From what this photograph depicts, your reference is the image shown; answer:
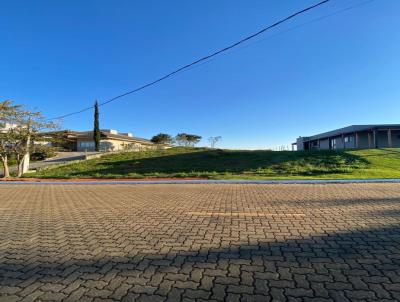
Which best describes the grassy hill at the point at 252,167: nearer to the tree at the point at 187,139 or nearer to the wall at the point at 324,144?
the wall at the point at 324,144

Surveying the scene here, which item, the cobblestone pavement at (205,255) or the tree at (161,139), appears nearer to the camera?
the cobblestone pavement at (205,255)

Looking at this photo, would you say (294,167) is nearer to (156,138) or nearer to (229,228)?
(229,228)

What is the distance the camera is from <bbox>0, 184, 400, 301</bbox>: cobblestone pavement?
3227 millimetres

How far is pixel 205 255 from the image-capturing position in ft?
14.2

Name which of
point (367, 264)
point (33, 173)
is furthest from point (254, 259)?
point (33, 173)

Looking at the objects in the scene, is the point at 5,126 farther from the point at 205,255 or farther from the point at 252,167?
the point at 205,255

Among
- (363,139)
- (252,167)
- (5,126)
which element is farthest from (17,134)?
(363,139)

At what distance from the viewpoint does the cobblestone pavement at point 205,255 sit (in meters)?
3.23

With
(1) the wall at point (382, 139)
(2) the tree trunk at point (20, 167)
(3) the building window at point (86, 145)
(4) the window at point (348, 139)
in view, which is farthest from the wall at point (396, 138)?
(3) the building window at point (86, 145)

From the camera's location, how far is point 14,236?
19.0 ft

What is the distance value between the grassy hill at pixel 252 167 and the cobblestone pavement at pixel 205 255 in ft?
43.7

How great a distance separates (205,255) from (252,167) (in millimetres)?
20453

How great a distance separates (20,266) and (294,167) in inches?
859

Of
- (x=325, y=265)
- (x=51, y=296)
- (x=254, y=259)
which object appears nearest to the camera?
(x=51, y=296)
